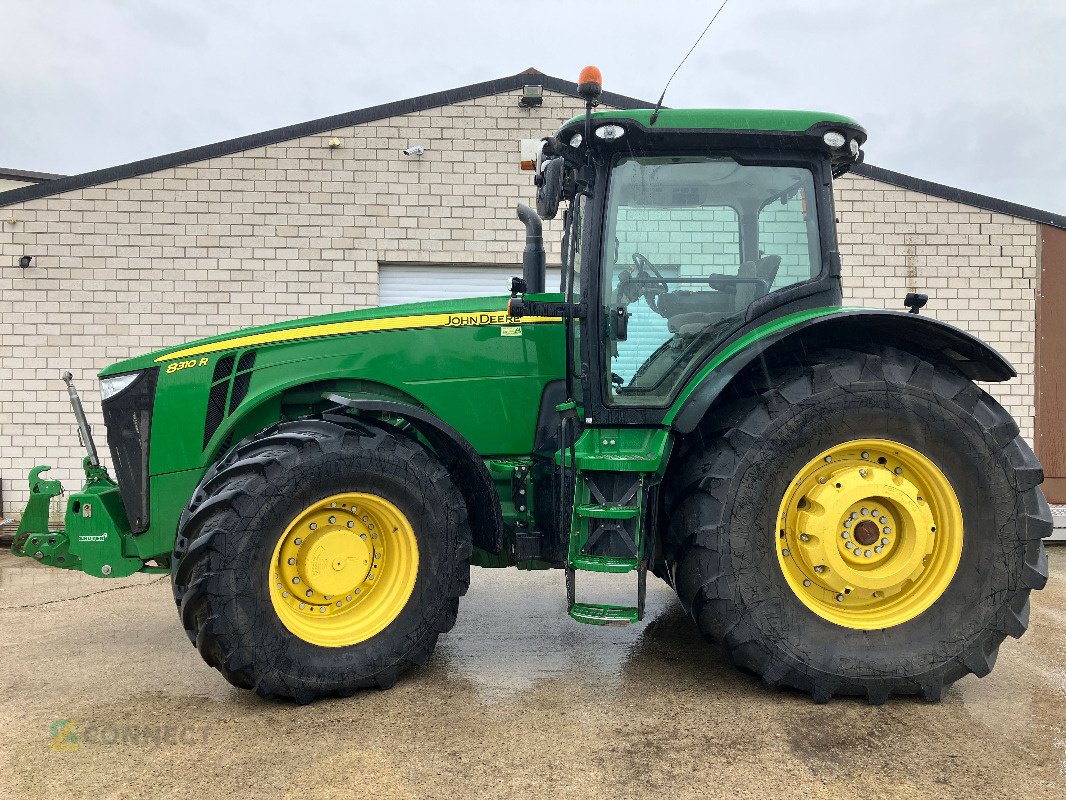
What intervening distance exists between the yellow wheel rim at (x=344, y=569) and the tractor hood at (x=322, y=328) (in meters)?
0.89

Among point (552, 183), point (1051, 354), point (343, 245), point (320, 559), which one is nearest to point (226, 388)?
point (320, 559)

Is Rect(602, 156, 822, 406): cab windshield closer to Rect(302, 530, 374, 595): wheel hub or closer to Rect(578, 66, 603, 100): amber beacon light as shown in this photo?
Rect(578, 66, 603, 100): amber beacon light

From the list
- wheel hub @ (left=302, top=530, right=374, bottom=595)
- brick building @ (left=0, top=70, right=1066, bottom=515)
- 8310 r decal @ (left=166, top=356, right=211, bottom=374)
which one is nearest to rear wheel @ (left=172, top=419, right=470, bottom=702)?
wheel hub @ (left=302, top=530, right=374, bottom=595)

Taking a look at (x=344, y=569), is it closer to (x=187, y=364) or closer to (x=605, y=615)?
(x=605, y=615)

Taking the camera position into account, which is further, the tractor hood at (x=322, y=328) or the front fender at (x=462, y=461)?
the tractor hood at (x=322, y=328)

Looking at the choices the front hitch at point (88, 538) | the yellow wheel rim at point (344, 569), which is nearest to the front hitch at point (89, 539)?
the front hitch at point (88, 538)

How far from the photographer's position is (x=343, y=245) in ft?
28.2

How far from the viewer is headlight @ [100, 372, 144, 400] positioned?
3847 millimetres

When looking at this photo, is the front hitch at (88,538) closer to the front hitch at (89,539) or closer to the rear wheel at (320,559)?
the front hitch at (89,539)

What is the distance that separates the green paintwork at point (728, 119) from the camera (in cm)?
Answer: 348

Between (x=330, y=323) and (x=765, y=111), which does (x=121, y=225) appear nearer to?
(x=330, y=323)

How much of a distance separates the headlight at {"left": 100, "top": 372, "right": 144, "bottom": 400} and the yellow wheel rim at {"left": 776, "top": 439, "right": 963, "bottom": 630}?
2.94 meters

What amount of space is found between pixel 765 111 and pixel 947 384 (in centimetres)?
137

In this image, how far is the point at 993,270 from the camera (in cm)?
863
